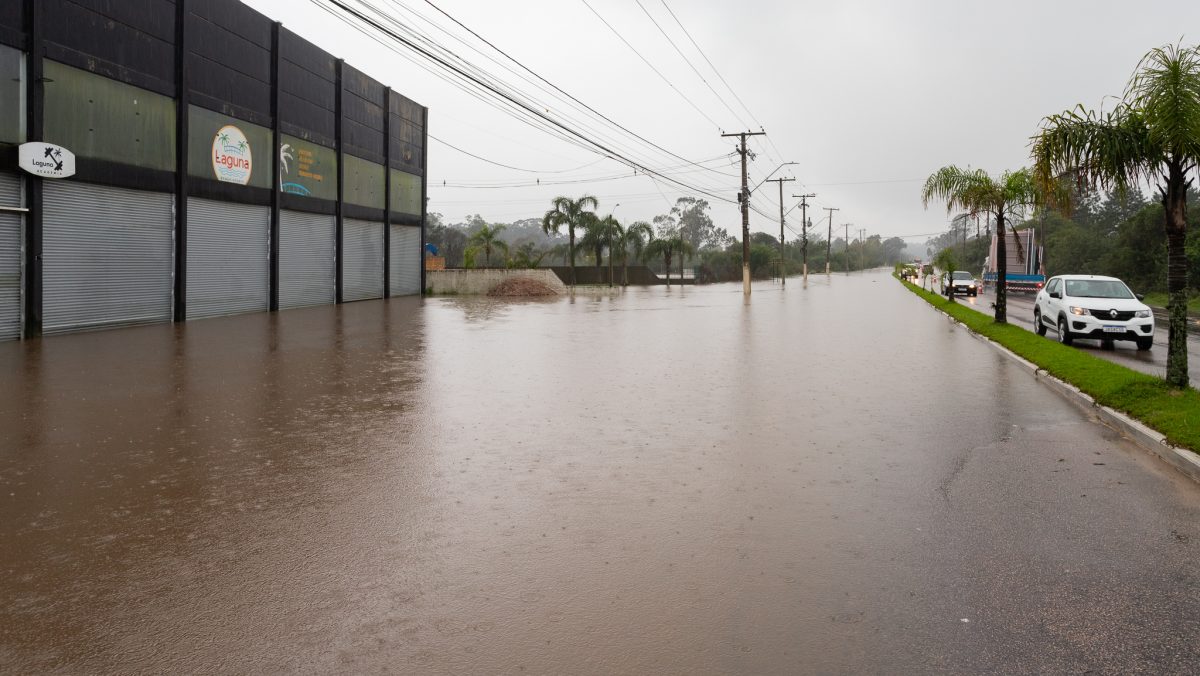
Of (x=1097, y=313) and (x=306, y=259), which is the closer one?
(x=1097, y=313)

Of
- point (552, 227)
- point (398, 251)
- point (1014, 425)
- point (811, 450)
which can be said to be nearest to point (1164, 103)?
point (1014, 425)

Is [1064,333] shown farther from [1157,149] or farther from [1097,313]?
[1157,149]

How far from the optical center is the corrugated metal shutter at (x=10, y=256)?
18406 mm

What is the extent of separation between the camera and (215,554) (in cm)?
509

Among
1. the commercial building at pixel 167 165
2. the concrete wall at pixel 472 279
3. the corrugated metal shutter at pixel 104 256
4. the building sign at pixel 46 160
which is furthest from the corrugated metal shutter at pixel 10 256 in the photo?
the concrete wall at pixel 472 279

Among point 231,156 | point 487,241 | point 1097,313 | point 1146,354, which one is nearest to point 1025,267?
point 487,241

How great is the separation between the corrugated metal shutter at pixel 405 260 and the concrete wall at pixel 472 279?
3714 millimetres

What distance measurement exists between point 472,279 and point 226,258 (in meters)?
22.4

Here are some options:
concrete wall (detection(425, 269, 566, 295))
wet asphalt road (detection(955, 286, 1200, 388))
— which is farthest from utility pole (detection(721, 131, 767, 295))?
wet asphalt road (detection(955, 286, 1200, 388))

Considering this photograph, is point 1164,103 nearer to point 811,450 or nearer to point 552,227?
point 811,450

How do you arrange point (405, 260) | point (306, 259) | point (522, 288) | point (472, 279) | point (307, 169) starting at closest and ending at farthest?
point (307, 169) → point (306, 259) → point (405, 260) → point (522, 288) → point (472, 279)

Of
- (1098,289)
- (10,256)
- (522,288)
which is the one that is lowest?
(1098,289)

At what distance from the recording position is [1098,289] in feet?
65.6

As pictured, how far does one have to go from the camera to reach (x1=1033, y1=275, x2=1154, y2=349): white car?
59.9ft
